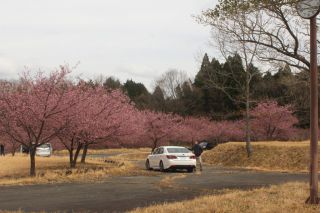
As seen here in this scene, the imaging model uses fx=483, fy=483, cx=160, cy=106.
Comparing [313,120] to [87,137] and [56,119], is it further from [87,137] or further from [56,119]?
[87,137]

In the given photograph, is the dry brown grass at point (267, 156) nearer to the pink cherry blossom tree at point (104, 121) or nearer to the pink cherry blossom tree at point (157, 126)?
the pink cherry blossom tree at point (104, 121)

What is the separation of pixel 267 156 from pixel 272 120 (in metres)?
24.7

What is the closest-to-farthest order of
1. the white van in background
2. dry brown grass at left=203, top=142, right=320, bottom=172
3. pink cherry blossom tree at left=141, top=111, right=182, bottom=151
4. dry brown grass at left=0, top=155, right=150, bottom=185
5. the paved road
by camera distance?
the paved road → dry brown grass at left=0, top=155, right=150, bottom=185 → dry brown grass at left=203, top=142, right=320, bottom=172 → the white van in background → pink cherry blossom tree at left=141, top=111, right=182, bottom=151

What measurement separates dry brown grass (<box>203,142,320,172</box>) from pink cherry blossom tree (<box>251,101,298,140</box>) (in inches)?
709

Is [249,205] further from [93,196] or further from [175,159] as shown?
[175,159]

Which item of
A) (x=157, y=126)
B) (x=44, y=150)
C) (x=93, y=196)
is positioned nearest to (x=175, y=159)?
(x=93, y=196)

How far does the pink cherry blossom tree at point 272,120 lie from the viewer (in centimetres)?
5866

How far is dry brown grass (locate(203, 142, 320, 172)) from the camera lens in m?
32.9

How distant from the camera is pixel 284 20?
17078 mm

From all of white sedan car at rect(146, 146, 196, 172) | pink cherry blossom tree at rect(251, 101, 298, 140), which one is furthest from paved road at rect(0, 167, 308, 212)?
pink cherry blossom tree at rect(251, 101, 298, 140)

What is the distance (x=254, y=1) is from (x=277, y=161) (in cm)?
2224

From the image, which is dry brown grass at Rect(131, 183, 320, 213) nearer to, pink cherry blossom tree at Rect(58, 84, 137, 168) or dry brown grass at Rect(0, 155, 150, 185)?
dry brown grass at Rect(0, 155, 150, 185)

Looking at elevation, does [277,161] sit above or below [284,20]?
below

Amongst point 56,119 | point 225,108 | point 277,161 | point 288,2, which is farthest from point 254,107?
point 288,2
